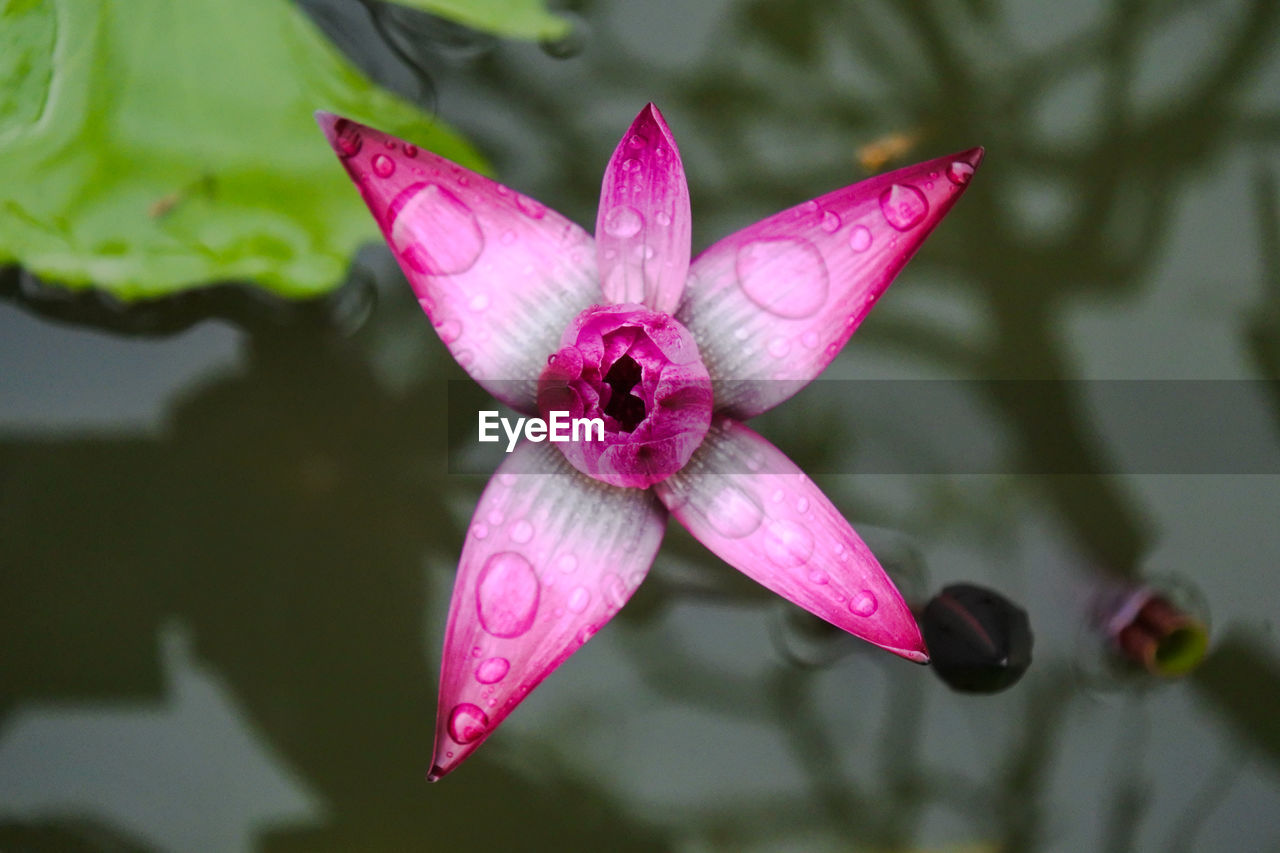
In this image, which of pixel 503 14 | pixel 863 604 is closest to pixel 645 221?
pixel 863 604

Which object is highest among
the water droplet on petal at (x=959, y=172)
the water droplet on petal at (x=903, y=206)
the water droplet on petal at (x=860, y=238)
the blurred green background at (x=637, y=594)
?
the water droplet on petal at (x=959, y=172)

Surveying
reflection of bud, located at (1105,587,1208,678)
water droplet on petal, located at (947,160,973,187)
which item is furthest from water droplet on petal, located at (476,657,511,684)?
reflection of bud, located at (1105,587,1208,678)

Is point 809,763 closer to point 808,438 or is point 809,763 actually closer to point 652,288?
point 808,438

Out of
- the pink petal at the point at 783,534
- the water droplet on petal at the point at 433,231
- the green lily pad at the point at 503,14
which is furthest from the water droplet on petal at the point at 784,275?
the green lily pad at the point at 503,14

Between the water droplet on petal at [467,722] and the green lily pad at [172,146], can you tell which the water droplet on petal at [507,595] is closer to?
the water droplet on petal at [467,722]

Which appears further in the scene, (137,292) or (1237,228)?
(1237,228)

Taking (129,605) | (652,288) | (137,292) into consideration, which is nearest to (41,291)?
(137,292)

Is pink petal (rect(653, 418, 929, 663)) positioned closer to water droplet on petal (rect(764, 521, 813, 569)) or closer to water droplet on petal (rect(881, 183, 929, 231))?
water droplet on petal (rect(764, 521, 813, 569))
